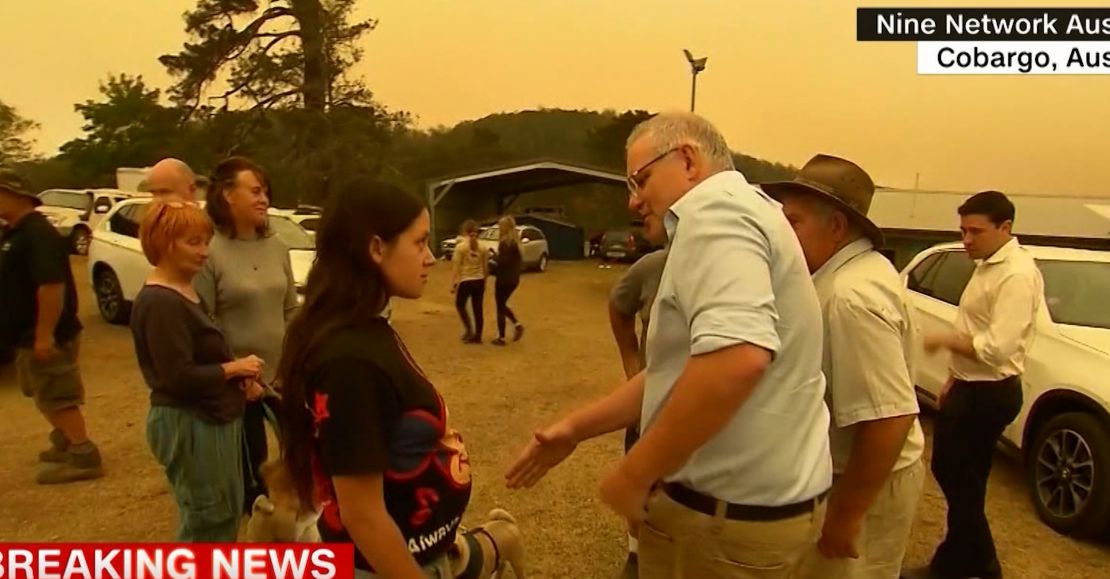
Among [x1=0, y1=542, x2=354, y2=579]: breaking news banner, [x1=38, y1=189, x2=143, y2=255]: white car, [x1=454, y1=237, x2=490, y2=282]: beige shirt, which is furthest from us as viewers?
[x1=38, y1=189, x2=143, y2=255]: white car

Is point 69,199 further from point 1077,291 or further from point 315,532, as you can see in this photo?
point 1077,291

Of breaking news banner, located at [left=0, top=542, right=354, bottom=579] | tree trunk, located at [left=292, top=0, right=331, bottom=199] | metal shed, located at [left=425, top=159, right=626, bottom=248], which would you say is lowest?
breaking news banner, located at [left=0, top=542, right=354, bottom=579]

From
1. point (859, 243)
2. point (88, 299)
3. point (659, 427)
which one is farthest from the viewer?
point (88, 299)

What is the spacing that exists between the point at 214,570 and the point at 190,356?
785mm

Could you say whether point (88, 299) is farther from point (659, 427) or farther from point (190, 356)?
point (659, 427)

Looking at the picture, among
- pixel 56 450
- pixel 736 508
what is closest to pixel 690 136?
pixel 736 508

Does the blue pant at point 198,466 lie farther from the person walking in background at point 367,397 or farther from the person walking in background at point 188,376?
the person walking in background at point 367,397

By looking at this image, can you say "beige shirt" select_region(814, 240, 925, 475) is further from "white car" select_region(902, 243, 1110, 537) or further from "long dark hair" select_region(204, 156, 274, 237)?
"long dark hair" select_region(204, 156, 274, 237)

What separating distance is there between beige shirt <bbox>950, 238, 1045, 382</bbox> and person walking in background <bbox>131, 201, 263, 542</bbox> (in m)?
3.21

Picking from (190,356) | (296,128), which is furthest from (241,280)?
(296,128)

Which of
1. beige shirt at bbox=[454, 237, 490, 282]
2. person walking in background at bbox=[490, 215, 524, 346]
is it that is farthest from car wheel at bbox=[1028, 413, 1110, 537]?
beige shirt at bbox=[454, 237, 490, 282]

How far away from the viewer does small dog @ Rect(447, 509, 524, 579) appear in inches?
85.8

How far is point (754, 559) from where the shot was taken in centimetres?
162

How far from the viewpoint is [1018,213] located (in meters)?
20.4
